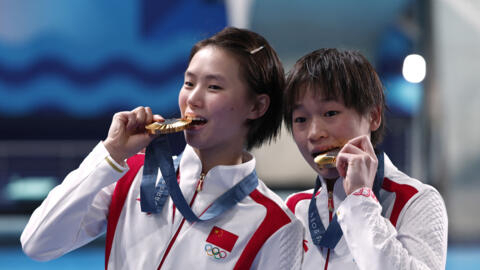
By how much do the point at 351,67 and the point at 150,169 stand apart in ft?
2.69

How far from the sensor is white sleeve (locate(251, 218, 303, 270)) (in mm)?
1996

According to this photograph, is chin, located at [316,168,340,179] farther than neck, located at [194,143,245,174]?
No

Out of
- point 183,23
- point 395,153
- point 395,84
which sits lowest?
point 395,153

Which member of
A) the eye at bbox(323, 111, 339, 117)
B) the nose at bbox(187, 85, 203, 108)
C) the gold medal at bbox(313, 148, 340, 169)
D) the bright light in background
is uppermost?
the nose at bbox(187, 85, 203, 108)

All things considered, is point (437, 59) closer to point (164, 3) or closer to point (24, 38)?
point (164, 3)

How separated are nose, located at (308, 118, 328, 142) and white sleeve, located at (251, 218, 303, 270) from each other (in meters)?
0.34

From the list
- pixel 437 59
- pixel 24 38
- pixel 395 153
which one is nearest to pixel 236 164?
pixel 437 59

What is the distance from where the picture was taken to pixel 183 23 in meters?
9.80

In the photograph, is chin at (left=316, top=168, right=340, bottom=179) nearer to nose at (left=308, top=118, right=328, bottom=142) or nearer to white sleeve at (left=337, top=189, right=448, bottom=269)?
nose at (left=308, top=118, right=328, bottom=142)

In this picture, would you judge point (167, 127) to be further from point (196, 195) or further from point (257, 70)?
point (257, 70)

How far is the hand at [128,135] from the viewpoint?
199cm

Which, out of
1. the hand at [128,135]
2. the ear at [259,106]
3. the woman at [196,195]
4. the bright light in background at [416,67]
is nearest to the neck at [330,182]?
the woman at [196,195]

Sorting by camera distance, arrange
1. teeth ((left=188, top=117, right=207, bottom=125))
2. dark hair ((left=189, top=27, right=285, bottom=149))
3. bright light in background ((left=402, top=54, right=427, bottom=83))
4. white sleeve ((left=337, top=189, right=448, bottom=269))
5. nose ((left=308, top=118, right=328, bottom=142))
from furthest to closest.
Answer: bright light in background ((left=402, top=54, right=427, bottom=83)) < dark hair ((left=189, top=27, right=285, bottom=149)) < teeth ((left=188, top=117, right=207, bottom=125)) < nose ((left=308, top=118, right=328, bottom=142)) < white sleeve ((left=337, top=189, right=448, bottom=269))

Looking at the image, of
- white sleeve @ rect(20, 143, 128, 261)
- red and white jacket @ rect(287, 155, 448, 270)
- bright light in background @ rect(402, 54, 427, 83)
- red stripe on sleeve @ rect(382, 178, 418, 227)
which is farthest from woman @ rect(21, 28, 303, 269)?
bright light in background @ rect(402, 54, 427, 83)
